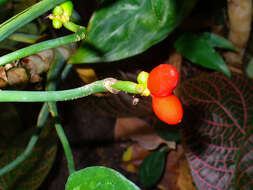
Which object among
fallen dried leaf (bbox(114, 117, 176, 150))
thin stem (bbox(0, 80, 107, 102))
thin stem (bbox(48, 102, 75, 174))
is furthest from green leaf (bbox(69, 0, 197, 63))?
fallen dried leaf (bbox(114, 117, 176, 150))

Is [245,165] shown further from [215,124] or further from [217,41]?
[217,41]

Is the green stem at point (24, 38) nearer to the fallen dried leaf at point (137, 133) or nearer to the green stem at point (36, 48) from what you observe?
the green stem at point (36, 48)

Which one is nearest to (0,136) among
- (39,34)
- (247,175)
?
(39,34)

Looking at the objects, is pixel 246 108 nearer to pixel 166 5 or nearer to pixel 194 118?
pixel 194 118

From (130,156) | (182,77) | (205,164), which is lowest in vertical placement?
(130,156)

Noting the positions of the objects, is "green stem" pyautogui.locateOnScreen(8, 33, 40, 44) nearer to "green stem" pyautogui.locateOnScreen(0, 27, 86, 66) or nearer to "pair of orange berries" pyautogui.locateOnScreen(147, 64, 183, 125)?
"green stem" pyautogui.locateOnScreen(0, 27, 86, 66)

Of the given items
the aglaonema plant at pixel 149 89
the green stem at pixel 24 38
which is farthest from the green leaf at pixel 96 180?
the green stem at pixel 24 38

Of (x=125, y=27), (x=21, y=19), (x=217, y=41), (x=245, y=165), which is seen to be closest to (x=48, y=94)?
(x=21, y=19)

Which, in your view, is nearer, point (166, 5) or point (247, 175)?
point (166, 5)
